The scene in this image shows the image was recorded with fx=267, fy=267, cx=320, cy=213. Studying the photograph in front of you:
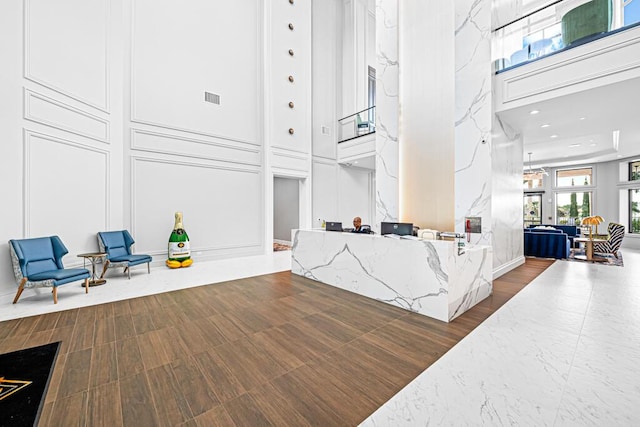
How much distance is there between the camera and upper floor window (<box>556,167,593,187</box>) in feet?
34.1

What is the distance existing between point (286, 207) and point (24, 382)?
28.2ft

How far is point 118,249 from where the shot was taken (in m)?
4.96

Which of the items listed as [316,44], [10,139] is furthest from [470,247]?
[316,44]

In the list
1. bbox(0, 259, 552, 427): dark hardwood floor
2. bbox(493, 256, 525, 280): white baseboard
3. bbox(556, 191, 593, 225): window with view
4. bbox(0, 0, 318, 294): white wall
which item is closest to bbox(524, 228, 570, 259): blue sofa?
bbox(493, 256, 525, 280): white baseboard

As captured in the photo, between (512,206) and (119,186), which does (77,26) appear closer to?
(119,186)

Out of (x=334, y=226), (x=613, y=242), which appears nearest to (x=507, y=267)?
(x=334, y=226)

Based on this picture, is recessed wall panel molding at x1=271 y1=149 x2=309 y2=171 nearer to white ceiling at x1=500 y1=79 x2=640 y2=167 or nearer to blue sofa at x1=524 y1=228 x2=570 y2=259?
white ceiling at x1=500 y1=79 x2=640 y2=167

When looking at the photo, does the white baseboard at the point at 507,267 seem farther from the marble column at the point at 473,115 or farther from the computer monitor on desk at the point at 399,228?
the computer monitor on desk at the point at 399,228

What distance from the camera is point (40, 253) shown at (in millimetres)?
3746

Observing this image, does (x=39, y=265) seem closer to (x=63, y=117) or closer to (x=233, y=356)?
(x=63, y=117)

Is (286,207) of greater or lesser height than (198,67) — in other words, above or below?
Answer: below

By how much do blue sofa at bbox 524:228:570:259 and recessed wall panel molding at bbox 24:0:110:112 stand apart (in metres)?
10.3

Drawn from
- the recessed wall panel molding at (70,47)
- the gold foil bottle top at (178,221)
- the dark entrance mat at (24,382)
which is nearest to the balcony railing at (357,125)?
the gold foil bottle top at (178,221)

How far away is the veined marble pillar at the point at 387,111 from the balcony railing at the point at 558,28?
206 centimetres
